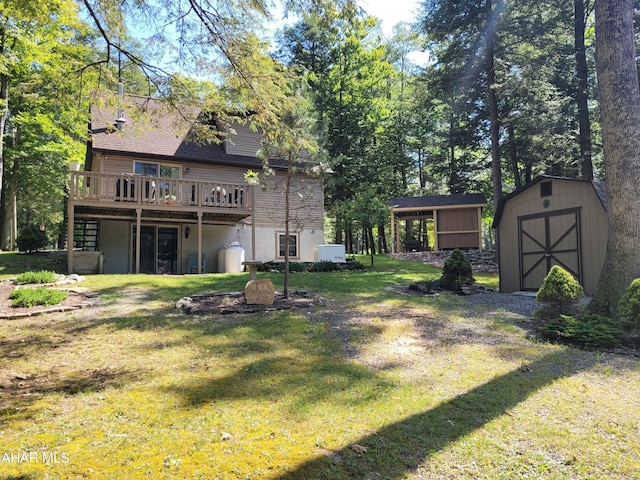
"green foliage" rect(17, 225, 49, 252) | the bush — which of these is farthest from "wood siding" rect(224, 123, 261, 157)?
the bush

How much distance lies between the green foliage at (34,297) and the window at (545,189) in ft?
37.9

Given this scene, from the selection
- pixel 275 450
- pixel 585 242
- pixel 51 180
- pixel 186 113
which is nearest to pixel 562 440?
pixel 275 450

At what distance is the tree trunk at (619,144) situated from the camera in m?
6.75

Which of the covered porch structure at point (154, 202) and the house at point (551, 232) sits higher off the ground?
the covered porch structure at point (154, 202)

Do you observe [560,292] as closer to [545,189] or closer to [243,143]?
[545,189]

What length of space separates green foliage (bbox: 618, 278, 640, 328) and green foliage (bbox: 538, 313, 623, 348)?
20cm

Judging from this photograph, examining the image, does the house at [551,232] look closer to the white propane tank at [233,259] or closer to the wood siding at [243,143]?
the white propane tank at [233,259]

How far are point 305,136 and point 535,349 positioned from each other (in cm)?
556

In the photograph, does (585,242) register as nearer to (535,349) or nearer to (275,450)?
(535,349)

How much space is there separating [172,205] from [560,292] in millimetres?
11517

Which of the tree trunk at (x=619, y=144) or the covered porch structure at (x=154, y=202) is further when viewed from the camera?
the covered porch structure at (x=154, y=202)

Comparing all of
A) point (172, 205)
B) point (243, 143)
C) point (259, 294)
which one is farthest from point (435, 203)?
point (259, 294)

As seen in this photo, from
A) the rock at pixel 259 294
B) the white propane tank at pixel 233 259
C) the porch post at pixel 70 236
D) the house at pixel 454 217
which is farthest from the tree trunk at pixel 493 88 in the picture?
the porch post at pixel 70 236

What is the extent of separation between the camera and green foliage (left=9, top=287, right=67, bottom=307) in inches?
298
